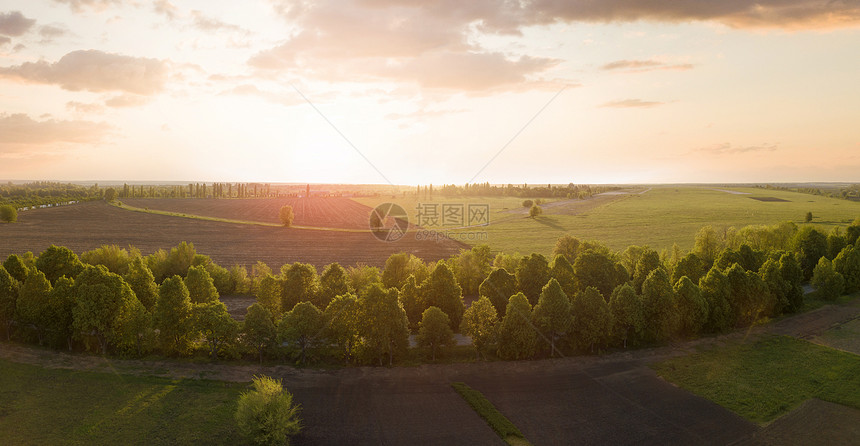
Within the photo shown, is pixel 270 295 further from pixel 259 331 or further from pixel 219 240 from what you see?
pixel 219 240

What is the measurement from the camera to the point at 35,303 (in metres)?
40.8

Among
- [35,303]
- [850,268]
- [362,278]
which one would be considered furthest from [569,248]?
[35,303]

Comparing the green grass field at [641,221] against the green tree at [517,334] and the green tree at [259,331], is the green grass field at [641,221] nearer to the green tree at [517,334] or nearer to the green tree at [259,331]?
the green tree at [517,334]

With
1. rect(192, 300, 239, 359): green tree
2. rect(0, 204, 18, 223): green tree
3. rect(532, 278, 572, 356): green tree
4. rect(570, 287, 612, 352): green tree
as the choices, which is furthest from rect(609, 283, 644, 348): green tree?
rect(0, 204, 18, 223): green tree

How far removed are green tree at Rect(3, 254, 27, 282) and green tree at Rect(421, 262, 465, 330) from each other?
43.1 m

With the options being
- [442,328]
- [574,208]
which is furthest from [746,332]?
[574,208]

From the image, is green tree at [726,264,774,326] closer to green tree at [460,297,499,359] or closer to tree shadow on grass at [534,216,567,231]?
green tree at [460,297,499,359]

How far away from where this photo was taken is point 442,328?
39312mm

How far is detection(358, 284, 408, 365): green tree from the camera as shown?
38281 mm

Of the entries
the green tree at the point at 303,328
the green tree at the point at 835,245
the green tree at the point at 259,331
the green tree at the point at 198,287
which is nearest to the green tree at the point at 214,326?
the green tree at the point at 259,331

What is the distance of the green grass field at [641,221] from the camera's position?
11425cm

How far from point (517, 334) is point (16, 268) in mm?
52641

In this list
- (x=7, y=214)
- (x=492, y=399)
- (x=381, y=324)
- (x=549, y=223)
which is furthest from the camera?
(x=549, y=223)

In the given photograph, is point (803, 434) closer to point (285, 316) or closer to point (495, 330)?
point (495, 330)
